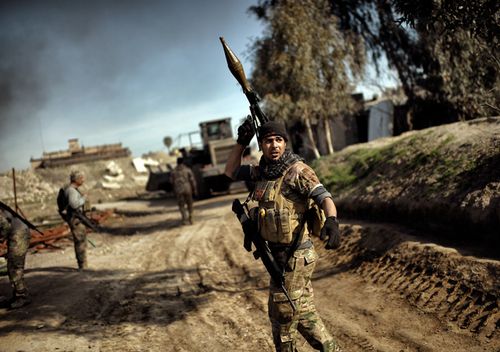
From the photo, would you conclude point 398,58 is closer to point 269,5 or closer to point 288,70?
point 288,70

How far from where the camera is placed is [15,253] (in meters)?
5.63

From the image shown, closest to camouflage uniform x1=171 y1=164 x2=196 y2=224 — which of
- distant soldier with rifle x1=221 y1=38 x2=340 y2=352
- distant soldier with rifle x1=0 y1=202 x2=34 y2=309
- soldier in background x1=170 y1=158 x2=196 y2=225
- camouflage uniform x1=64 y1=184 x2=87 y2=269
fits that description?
soldier in background x1=170 y1=158 x2=196 y2=225

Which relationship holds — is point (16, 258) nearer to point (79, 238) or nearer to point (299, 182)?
point (79, 238)

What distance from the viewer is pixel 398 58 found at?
48.9 ft

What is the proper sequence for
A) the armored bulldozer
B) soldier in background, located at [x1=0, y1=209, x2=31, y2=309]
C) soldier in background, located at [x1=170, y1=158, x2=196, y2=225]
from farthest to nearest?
the armored bulldozer < soldier in background, located at [x1=170, y1=158, x2=196, y2=225] < soldier in background, located at [x1=0, y1=209, x2=31, y2=309]

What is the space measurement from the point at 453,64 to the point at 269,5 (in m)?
7.05

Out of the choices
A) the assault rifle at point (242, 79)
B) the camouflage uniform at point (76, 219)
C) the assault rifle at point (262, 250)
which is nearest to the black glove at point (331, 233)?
the assault rifle at point (262, 250)

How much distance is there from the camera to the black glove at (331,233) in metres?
2.59

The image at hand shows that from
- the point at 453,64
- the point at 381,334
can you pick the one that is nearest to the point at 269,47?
the point at 453,64

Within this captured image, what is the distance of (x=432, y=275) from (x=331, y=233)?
258 cm

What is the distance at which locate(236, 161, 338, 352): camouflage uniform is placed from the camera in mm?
2879

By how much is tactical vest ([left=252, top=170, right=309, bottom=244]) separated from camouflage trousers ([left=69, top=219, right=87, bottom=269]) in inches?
218

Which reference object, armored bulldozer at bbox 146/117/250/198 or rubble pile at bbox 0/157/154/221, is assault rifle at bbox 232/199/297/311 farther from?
rubble pile at bbox 0/157/154/221

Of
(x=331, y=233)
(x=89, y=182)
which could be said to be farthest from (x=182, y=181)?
(x=89, y=182)
